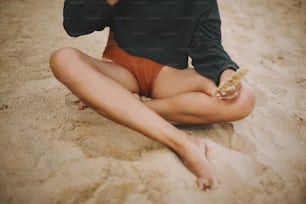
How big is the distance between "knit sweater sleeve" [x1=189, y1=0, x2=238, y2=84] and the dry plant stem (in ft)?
0.41

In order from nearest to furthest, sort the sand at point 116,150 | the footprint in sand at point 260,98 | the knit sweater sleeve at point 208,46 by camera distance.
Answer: the sand at point 116,150
the knit sweater sleeve at point 208,46
the footprint in sand at point 260,98

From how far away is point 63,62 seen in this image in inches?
40.9

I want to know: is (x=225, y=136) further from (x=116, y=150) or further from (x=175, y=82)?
(x=116, y=150)

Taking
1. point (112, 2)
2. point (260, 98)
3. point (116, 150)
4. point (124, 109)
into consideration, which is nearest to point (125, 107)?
point (124, 109)

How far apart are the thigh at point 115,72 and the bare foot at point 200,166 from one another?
0.39 meters

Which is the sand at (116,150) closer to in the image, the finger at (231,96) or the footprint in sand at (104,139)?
the footprint in sand at (104,139)

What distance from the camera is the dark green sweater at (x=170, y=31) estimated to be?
1129 mm

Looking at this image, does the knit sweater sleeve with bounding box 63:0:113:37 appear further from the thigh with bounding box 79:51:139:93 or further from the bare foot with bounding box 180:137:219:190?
the bare foot with bounding box 180:137:219:190

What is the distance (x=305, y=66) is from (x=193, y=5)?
4.38 ft

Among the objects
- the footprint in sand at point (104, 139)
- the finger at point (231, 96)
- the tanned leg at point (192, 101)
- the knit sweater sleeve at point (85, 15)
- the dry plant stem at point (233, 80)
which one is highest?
the knit sweater sleeve at point (85, 15)

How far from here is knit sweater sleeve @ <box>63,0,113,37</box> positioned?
1.00m

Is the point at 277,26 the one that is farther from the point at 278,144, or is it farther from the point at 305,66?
the point at 278,144

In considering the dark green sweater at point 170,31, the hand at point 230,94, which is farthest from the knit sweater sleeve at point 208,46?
the hand at point 230,94

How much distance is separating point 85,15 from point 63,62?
204mm
